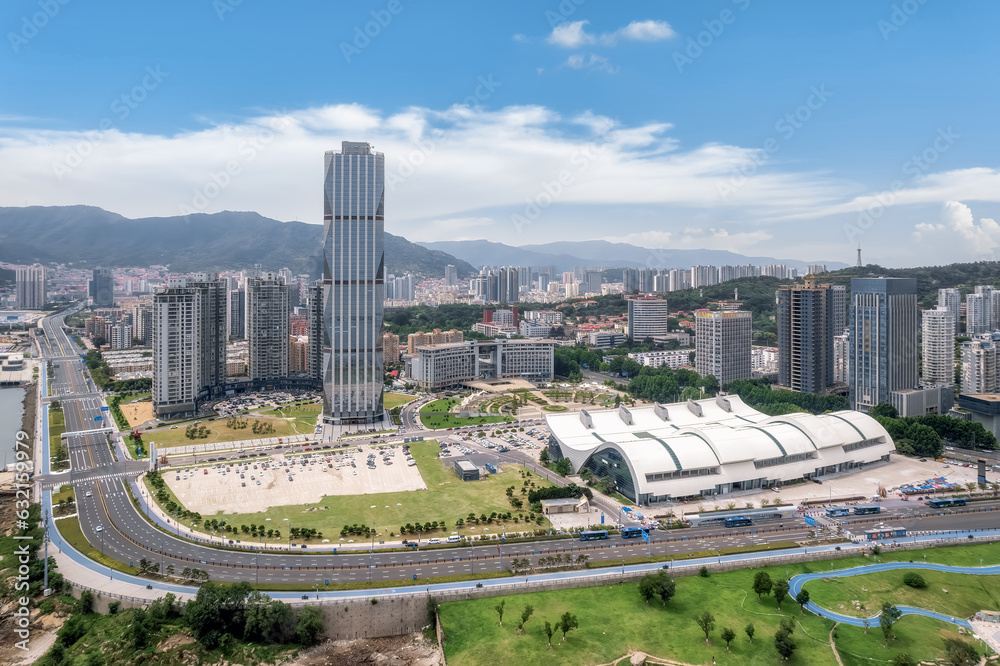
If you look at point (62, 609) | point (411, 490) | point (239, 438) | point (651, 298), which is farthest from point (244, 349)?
point (62, 609)

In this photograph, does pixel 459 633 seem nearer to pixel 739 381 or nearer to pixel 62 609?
pixel 62 609

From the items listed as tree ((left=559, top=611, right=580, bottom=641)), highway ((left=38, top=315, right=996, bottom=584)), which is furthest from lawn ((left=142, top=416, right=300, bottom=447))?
tree ((left=559, top=611, right=580, bottom=641))

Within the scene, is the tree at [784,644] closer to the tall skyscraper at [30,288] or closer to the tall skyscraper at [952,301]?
the tall skyscraper at [952,301]

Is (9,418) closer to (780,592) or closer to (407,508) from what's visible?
(407,508)

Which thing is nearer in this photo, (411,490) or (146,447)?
(411,490)

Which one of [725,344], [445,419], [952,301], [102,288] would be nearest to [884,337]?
[725,344]

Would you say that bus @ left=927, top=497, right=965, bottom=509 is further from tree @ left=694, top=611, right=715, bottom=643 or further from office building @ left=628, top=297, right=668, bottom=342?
office building @ left=628, top=297, right=668, bottom=342
